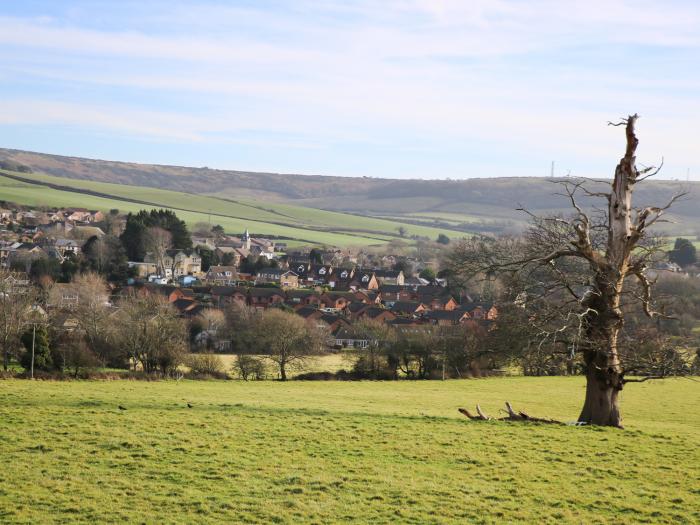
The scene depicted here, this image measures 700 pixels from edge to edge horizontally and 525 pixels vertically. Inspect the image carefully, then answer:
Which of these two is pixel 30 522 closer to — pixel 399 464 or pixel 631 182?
pixel 399 464

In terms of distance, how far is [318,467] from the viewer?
13.4 metres

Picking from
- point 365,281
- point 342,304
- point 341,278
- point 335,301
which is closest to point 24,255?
point 335,301

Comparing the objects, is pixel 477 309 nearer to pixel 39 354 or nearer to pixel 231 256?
pixel 39 354

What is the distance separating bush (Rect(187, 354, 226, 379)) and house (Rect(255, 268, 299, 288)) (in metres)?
57.9

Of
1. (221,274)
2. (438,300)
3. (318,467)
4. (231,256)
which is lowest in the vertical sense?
(221,274)

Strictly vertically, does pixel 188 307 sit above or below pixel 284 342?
below

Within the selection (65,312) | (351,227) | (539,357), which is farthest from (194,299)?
(351,227)

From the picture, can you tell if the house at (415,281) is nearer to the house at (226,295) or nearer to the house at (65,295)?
the house at (226,295)

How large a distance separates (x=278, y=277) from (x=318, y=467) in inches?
3654

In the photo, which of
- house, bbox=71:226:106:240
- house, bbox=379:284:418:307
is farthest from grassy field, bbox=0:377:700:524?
house, bbox=71:226:106:240

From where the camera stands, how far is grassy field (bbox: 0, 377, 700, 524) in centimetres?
1103

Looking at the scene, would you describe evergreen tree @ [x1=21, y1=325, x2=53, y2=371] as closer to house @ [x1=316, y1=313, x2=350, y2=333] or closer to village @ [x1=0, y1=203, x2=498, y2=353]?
village @ [x1=0, y1=203, x2=498, y2=353]

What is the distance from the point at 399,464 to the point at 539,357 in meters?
5.36

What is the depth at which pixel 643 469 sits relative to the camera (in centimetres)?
1388
